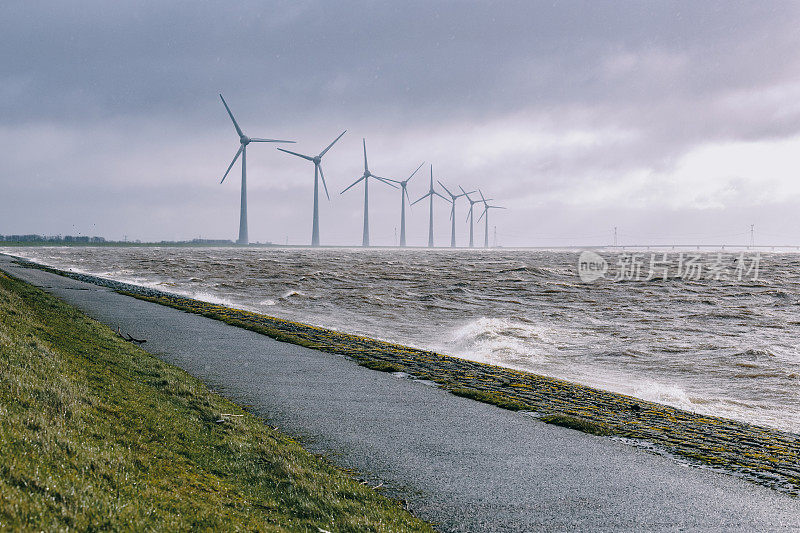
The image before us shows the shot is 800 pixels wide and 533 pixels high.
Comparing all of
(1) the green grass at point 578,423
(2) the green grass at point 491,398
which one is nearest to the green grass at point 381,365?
(2) the green grass at point 491,398

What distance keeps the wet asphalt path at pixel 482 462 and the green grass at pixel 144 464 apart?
768 mm

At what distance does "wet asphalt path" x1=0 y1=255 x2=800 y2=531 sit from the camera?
6418mm

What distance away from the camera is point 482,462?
7.98 m

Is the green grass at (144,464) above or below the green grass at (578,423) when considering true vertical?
above

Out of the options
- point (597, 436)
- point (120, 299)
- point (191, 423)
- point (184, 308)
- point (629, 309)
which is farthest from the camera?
point (629, 309)

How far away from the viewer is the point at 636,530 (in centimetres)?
610

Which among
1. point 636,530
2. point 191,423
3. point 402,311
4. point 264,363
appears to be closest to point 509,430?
point 636,530

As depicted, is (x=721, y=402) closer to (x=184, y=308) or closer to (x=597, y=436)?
(x=597, y=436)

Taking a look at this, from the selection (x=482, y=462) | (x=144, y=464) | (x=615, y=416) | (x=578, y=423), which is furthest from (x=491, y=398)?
(x=144, y=464)

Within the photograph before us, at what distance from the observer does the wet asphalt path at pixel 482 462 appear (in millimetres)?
6418

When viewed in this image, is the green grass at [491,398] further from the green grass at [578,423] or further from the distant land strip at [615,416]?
the green grass at [578,423]

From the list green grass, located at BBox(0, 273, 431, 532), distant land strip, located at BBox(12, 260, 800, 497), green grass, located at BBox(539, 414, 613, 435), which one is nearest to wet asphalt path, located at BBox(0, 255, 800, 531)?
green grass, located at BBox(539, 414, 613, 435)

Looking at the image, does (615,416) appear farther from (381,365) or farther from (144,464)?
(144,464)

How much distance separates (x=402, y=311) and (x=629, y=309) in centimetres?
1535
